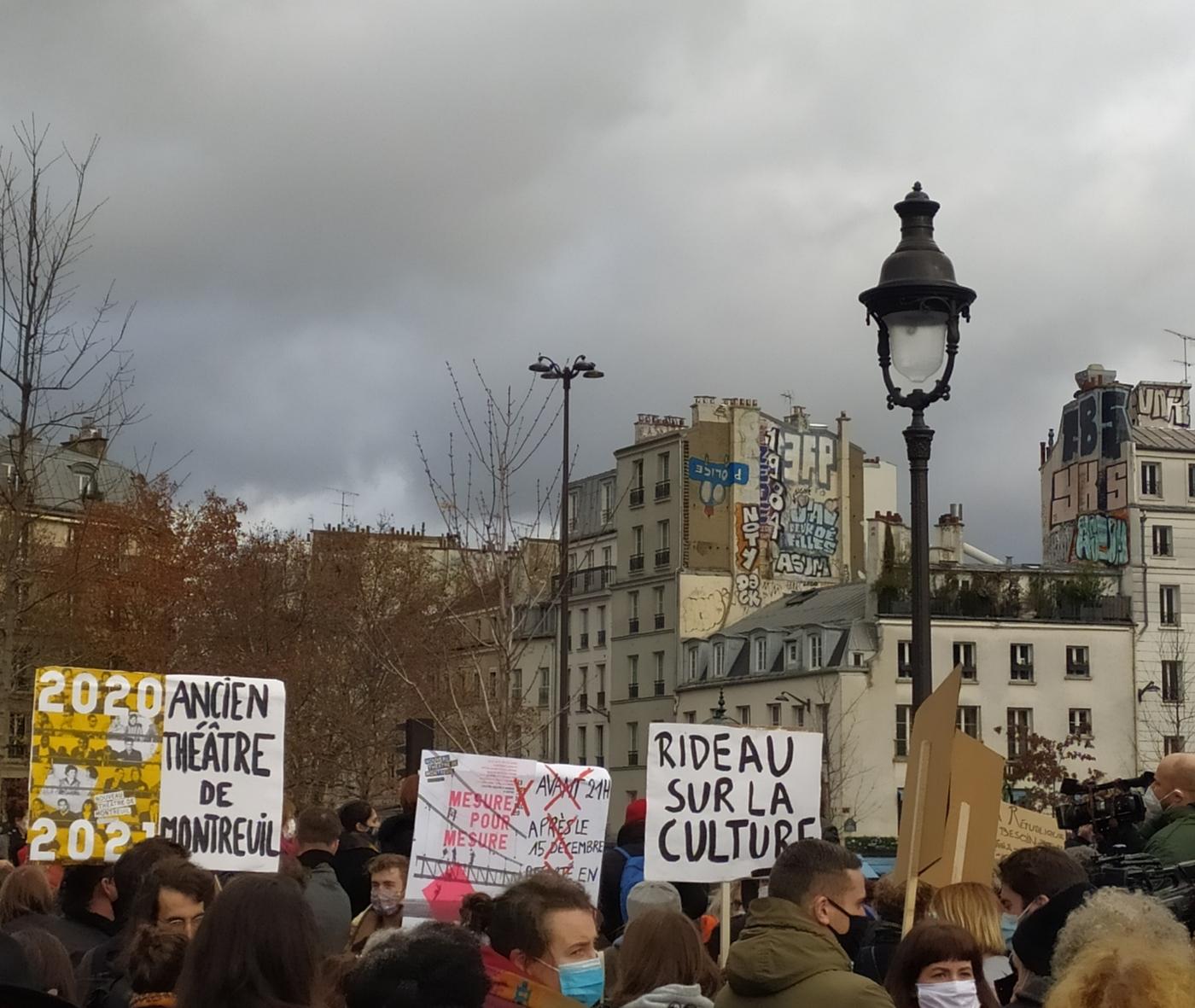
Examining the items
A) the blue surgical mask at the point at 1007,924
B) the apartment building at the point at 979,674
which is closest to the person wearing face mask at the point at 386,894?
the blue surgical mask at the point at 1007,924

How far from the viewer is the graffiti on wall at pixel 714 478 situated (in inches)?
3455

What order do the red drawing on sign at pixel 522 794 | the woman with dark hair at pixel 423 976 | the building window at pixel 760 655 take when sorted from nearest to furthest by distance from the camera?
the woman with dark hair at pixel 423 976, the red drawing on sign at pixel 522 794, the building window at pixel 760 655

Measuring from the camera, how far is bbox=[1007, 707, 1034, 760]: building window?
235ft

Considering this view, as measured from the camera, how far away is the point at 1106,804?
948cm

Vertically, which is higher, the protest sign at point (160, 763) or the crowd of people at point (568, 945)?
the protest sign at point (160, 763)

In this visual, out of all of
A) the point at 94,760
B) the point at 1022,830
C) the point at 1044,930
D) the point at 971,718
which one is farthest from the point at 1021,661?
the point at 1044,930

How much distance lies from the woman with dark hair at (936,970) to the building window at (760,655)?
72944 millimetres

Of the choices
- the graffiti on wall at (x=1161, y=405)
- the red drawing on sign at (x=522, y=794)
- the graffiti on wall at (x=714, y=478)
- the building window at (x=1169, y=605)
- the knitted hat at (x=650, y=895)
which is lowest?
the knitted hat at (x=650, y=895)

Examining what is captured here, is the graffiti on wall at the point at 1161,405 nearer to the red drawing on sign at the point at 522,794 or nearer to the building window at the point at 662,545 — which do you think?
the building window at the point at 662,545

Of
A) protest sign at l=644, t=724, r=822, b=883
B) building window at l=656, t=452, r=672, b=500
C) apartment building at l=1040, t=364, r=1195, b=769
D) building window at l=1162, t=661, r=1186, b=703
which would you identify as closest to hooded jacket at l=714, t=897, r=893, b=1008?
protest sign at l=644, t=724, r=822, b=883

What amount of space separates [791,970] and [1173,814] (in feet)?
10.6

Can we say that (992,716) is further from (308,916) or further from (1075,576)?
(308,916)

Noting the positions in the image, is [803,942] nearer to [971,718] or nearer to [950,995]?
[950,995]

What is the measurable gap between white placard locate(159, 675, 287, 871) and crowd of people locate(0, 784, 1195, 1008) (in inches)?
70.1
